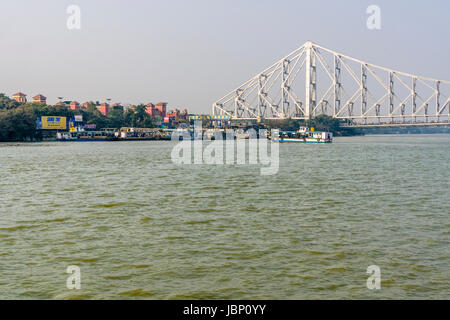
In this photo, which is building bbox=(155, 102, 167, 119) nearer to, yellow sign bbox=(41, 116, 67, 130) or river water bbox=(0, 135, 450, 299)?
yellow sign bbox=(41, 116, 67, 130)

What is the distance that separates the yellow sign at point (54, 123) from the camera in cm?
7131

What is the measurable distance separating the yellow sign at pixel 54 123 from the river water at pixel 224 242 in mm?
59718

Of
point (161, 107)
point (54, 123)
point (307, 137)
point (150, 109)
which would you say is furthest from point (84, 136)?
point (161, 107)

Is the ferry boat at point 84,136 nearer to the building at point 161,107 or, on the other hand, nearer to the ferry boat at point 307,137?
the ferry boat at point 307,137

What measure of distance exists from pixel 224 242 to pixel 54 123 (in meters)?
70.2

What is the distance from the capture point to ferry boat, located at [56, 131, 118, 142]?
72.0m

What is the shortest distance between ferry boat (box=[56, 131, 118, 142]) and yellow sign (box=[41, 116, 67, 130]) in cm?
124

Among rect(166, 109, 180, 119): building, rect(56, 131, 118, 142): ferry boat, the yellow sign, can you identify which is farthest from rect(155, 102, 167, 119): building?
the yellow sign

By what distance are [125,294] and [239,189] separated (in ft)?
33.0

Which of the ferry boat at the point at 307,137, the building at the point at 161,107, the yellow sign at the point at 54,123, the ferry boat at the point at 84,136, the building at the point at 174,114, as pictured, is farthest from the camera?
the building at the point at 161,107

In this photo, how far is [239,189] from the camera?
51.1 ft

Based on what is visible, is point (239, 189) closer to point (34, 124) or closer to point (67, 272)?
point (67, 272)

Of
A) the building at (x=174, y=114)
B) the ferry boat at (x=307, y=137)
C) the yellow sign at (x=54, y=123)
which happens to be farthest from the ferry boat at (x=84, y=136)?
the building at (x=174, y=114)
